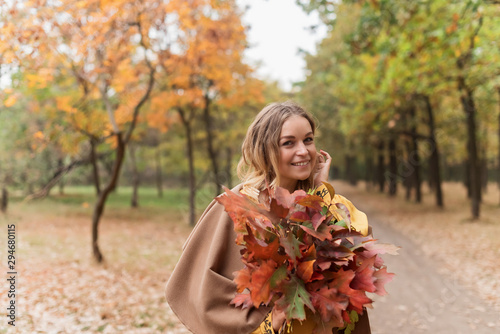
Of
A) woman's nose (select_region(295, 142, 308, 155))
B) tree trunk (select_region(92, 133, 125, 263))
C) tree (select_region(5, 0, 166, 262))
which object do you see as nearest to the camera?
woman's nose (select_region(295, 142, 308, 155))

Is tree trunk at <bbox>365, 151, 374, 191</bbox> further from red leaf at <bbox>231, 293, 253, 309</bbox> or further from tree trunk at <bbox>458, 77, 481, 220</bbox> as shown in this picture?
red leaf at <bbox>231, 293, 253, 309</bbox>

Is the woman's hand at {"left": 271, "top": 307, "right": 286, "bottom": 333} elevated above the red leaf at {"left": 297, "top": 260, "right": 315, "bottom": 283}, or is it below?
below

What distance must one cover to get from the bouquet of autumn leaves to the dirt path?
432 cm

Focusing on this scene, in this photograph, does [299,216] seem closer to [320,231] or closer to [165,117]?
[320,231]

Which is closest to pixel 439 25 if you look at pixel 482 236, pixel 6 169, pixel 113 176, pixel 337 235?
pixel 482 236

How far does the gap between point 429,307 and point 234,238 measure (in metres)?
5.42

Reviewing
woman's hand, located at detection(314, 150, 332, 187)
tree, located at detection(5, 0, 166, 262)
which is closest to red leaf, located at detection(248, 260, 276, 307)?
woman's hand, located at detection(314, 150, 332, 187)

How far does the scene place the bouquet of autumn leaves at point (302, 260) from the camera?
1.44 metres

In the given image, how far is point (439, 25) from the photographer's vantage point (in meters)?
8.34

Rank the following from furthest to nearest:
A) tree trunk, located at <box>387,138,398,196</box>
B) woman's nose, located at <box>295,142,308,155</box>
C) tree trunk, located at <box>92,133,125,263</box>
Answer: tree trunk, located at <box>387,138,398,196</box>
tree trunk, located at <box>92,133,125,263</box>
woman's nose, located at <box>295,142,308,155</box>

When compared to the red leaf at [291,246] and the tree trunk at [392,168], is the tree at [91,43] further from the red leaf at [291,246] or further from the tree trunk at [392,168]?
the tree trunk at [392,168]

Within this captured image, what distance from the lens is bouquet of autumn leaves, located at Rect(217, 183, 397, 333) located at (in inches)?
56.6

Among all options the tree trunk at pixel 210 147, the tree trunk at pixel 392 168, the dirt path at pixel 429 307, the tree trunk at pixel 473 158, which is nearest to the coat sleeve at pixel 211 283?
the dirt path at pixel 429 307

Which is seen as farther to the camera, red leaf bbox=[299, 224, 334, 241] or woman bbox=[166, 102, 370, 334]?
woman bbox=[166, 102, 370, 334]
